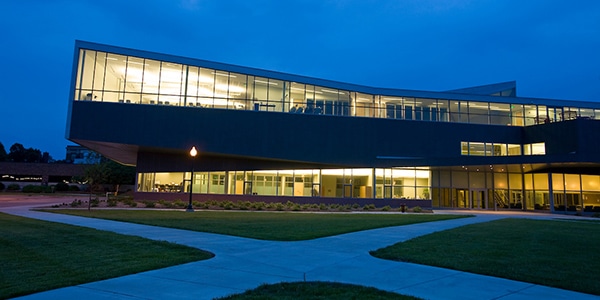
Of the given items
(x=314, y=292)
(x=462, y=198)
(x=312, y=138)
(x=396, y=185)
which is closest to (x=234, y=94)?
(x=312, y=138)

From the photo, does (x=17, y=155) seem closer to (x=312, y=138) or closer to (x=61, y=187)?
(x=61, y=187)

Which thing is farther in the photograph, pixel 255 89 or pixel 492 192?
pixel 492 192

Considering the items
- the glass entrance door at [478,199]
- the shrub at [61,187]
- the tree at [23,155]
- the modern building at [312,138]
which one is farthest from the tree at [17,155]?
the glass entrance door at [478,199]

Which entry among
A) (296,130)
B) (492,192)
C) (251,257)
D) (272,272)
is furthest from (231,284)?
(492,192)

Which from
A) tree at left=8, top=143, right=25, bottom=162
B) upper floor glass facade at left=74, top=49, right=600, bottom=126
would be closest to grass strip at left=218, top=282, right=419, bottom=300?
upper floor glass facade at left=74, top=49, right=600, bottom=126

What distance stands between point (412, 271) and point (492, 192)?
37.7 metres

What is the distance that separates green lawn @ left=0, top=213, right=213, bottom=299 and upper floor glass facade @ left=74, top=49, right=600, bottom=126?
24.2m

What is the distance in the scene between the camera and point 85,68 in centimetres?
3431

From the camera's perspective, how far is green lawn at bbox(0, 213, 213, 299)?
662cm

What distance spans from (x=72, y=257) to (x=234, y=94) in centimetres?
2925

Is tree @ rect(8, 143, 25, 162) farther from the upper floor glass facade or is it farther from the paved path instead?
the paved path

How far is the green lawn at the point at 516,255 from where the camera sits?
7.78m

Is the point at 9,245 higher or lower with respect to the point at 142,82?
lower

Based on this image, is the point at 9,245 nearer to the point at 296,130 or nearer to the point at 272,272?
the point at 272,272
